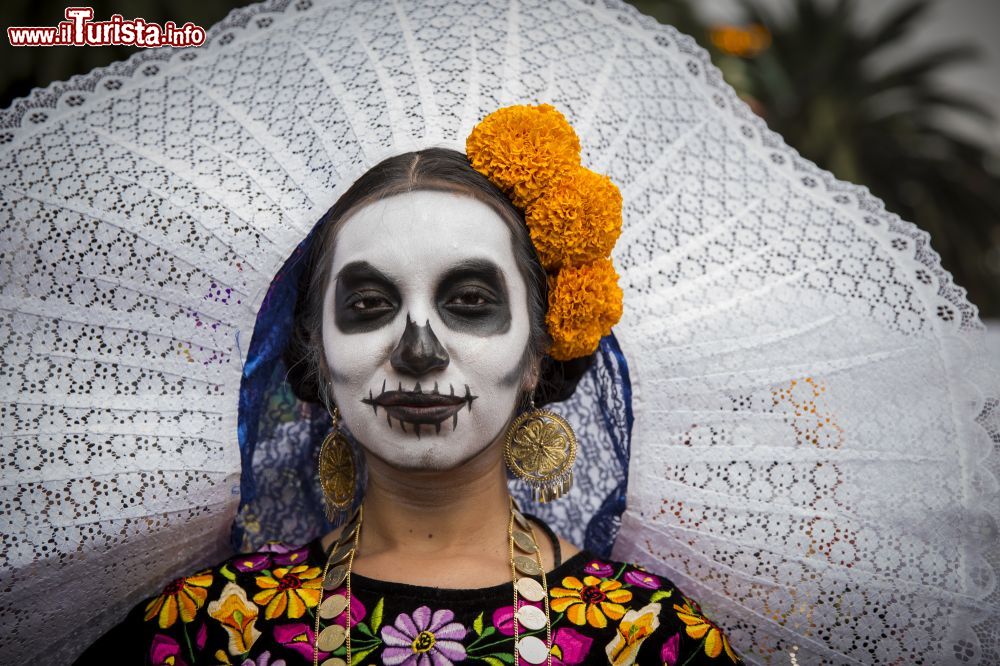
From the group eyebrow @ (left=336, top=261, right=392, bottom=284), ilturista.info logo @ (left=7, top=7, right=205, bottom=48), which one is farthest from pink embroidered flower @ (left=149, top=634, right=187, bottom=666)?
ilturista.info logo @ (left=7, top=7, right=205, bottom=48)

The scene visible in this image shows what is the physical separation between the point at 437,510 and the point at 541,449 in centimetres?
31

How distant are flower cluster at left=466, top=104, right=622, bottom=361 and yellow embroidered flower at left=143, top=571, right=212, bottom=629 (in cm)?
108

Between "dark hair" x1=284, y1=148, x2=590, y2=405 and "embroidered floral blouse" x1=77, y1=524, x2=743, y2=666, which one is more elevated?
"dark hair" x1=284, y1=148, x2=590, y2=405

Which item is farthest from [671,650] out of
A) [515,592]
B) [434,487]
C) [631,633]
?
[434,487]

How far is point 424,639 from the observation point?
1.97m

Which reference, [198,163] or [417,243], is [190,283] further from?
[417,243]

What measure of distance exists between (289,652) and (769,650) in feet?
4.14

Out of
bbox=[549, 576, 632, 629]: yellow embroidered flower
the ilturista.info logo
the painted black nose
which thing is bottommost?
bbox=[549, 576, 632, 629]: yellow embroidered flower

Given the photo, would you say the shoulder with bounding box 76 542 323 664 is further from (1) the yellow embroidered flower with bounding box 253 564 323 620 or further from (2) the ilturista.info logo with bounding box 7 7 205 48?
(2) the ilturista.info logo with bounding box 7 7 205 48

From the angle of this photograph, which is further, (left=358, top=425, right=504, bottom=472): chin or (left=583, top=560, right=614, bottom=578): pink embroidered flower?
(left=583, top=560, right=614, bottom=578): pink embroidered flower

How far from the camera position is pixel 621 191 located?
8.00ft

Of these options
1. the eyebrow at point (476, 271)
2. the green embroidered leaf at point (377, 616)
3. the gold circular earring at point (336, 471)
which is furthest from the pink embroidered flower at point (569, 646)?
the eyebrow at point (476, 271)

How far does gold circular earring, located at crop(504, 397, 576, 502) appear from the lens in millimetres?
2238

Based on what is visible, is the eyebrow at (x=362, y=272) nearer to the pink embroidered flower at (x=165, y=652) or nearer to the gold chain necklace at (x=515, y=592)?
the gold chain necklace at (x=515, y=592)
